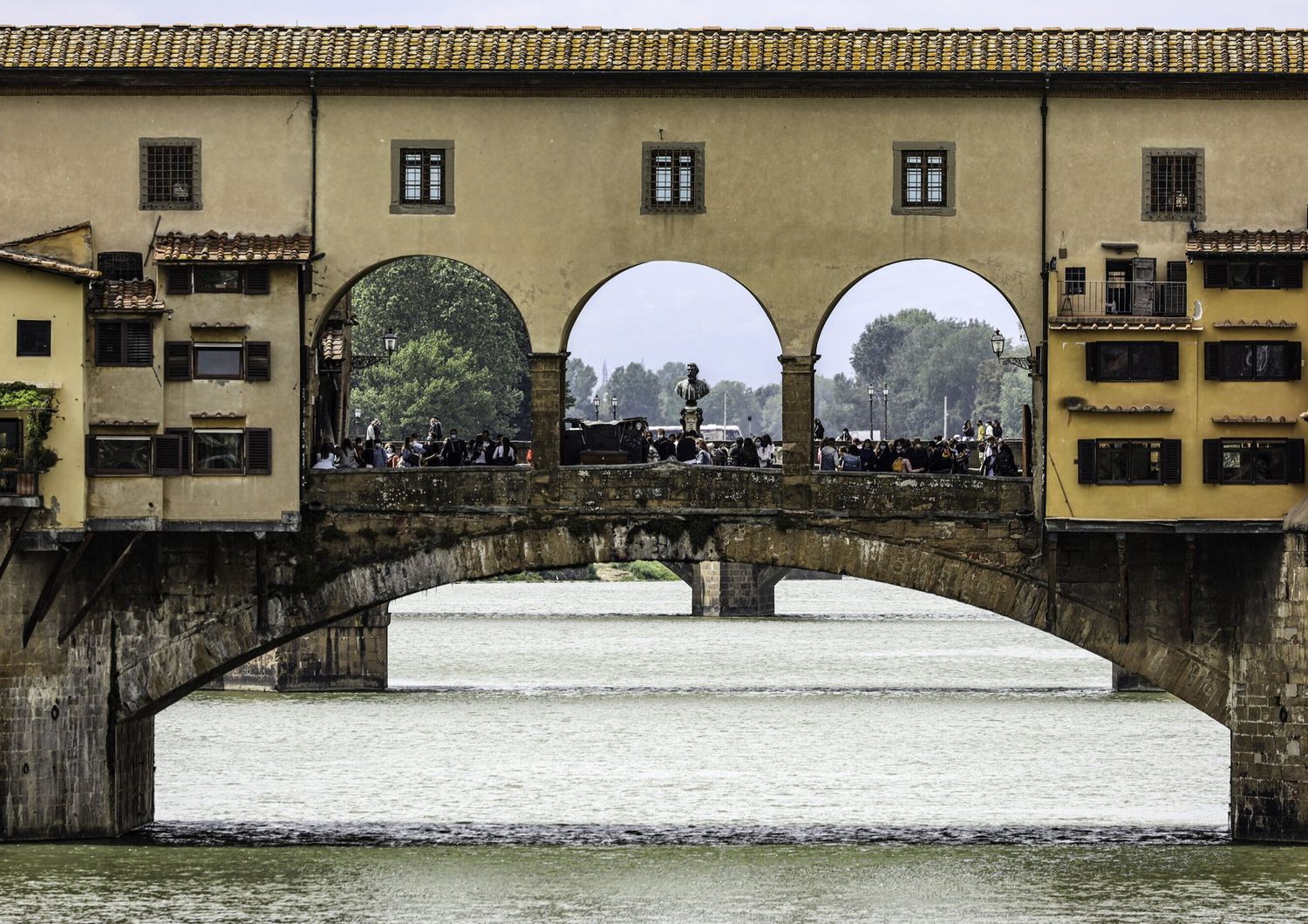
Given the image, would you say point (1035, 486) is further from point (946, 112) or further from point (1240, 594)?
point (946, 112)

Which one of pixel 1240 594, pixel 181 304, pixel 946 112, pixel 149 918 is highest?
pixel 946 112

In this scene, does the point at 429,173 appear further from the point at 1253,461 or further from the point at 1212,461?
the point at 1253,461

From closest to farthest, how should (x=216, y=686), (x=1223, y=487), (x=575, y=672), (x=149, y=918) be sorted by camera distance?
(x=149, y=918), (x=1223, y=487), (x=216, y=686), (x=575, y=672)

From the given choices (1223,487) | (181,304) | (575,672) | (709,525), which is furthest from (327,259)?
(575,672)

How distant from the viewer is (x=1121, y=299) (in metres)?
33.7

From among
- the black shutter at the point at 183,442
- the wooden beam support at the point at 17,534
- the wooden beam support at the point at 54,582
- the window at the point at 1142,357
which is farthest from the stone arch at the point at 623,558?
the window at the point at 1142,357

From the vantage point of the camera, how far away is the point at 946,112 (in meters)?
33.9

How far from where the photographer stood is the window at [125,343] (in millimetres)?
33219

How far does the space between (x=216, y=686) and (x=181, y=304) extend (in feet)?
69.5

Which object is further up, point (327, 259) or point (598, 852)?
point (327, 259)

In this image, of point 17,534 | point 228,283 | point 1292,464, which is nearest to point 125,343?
point 228,283

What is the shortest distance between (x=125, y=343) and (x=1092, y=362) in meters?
12.4

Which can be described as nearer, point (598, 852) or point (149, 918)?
point (149, 918)

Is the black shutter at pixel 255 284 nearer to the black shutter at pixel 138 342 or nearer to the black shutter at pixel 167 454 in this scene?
the black shutter at pixel 138 342
